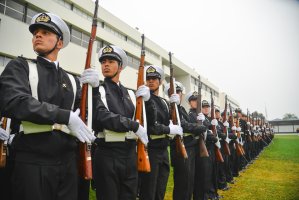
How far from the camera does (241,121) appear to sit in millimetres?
15305

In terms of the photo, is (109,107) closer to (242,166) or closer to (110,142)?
(110,142)

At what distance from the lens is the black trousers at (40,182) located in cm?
235

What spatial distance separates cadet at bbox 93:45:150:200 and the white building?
15.6 metres

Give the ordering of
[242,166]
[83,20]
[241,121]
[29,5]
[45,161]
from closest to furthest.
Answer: [45,161], [242,166], [241,121], [29,5], [83,20]

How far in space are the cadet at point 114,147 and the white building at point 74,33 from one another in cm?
1556

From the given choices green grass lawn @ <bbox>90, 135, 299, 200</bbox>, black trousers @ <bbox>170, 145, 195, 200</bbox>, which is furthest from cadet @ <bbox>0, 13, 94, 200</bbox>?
green grass lawn @ <bbox>90, 135, 299, 200</bbox>

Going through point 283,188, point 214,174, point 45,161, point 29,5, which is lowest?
point 283,188

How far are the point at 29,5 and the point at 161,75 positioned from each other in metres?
17.2

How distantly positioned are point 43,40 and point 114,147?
1601 mm

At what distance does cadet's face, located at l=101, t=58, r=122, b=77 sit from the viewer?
4039 millimetres

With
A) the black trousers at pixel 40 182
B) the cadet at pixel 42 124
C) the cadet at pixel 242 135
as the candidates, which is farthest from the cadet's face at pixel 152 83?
the cadet at pixel 242 135

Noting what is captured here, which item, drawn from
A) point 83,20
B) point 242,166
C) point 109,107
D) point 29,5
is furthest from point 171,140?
point 83,20

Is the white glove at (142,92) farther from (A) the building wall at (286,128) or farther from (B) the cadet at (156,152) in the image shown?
(A) the building wall at (286,128)

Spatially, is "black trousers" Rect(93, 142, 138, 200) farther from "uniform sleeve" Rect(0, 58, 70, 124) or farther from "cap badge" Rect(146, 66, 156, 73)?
"cap badge" Rect(146, 66, 156, 73)
